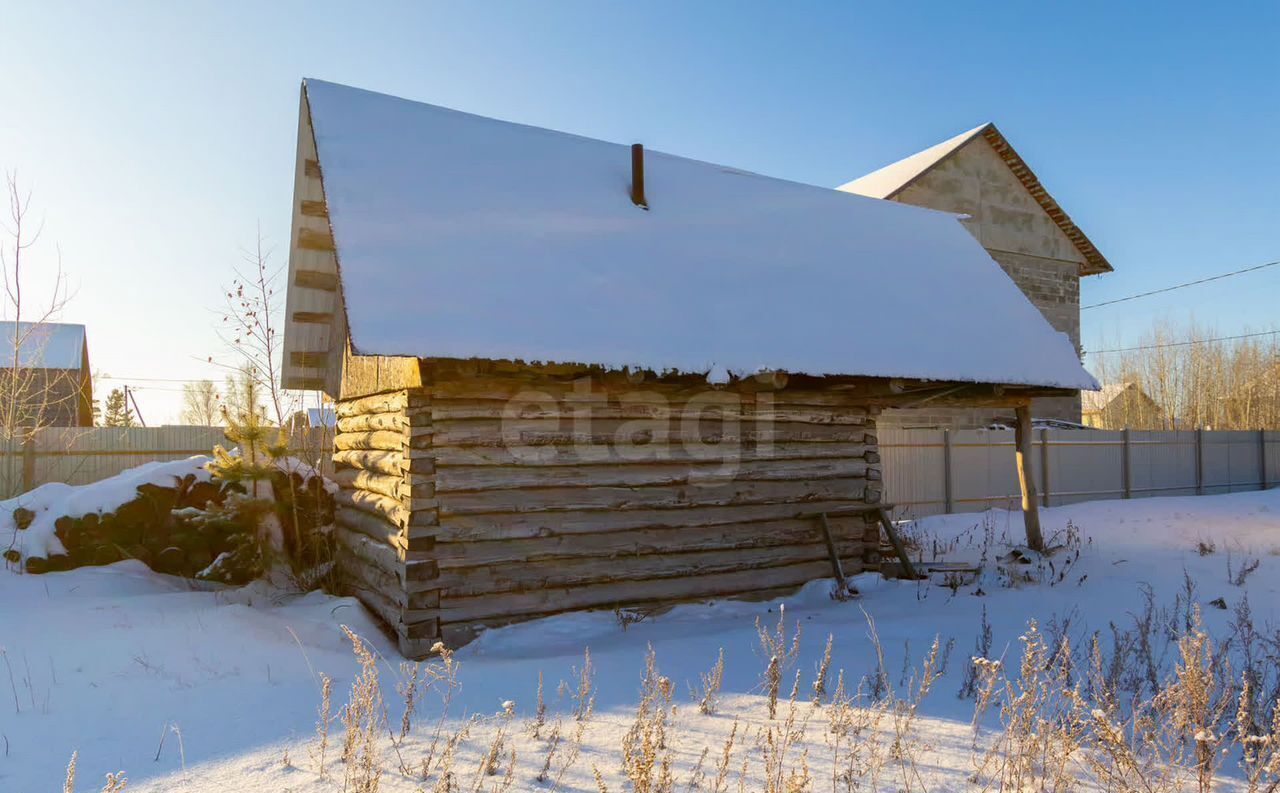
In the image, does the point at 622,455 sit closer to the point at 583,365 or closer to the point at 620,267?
the point at 583,365

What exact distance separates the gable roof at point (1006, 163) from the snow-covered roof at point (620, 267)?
9263 mm

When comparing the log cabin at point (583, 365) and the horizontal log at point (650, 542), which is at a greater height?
the log cabin at point (583, 365)

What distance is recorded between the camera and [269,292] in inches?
460

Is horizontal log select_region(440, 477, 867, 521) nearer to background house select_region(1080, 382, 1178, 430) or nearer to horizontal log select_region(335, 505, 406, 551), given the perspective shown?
horizontal log select_region(335, 505, 406, 551)

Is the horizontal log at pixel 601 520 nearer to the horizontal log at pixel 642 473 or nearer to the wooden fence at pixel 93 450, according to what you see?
the horizontal log at pixel 642 473

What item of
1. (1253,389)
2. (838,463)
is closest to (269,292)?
(838,463)

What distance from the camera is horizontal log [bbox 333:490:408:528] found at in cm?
662

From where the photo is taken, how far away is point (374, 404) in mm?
7883

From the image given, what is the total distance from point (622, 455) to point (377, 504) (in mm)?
2263

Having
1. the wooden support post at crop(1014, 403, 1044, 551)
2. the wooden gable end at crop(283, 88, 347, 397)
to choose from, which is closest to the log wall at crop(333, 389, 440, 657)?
the wooden gable end at crop(283, 88, 347, 397)

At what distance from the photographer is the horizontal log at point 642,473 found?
6652mm

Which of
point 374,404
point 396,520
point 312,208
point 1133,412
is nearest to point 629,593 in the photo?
point 396,520

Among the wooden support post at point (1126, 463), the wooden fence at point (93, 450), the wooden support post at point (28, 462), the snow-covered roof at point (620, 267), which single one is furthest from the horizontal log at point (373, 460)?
the wooden support post at point (1126, 463)

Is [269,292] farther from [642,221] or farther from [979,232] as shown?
[979,232]
